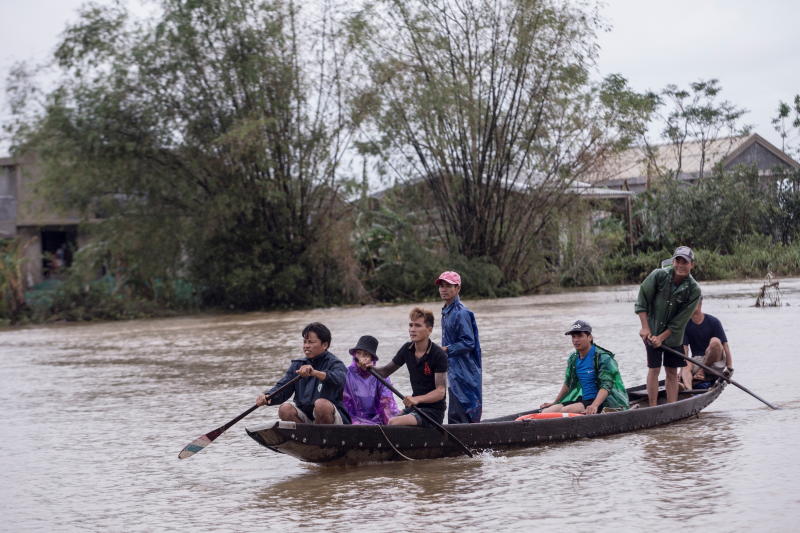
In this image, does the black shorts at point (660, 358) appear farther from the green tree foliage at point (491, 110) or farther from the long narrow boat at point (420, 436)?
the green tree foliage at point (491, 110)

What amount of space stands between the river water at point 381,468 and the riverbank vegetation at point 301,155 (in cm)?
1066

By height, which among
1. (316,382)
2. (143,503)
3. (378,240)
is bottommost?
(143,503)

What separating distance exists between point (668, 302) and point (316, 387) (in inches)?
118

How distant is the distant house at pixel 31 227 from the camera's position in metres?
32.7

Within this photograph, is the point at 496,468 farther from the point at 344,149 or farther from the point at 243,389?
the point at 344,149

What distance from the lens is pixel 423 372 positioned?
7.34 m

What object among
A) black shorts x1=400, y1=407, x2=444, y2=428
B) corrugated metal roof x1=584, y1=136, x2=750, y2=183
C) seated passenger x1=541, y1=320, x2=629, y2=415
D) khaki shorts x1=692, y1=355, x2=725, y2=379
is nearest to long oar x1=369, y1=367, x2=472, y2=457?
black shorts x1=400, y1=407, x2=444, y2=428

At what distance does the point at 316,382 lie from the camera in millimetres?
7359

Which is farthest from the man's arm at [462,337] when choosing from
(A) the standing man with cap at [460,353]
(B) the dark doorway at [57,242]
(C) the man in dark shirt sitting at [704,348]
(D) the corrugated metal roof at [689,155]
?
(D) the corrugated metal roof at [689,155]

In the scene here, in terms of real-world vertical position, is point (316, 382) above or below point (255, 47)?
below

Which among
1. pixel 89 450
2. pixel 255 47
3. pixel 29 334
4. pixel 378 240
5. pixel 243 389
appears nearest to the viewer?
pixel 89 450

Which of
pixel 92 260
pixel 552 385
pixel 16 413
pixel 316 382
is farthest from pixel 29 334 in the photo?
pixel 316 382

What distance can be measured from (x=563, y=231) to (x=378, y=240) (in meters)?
4.78

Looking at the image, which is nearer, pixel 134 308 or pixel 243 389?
pixel 243 389
